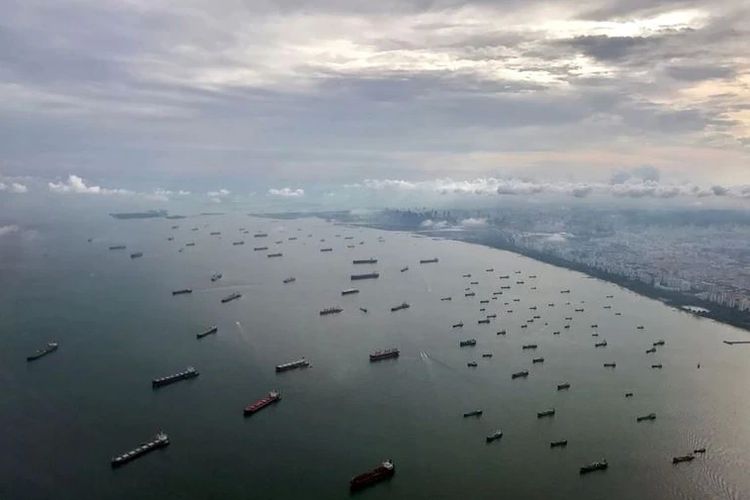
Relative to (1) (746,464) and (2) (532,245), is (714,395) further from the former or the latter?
(2) (532,245)

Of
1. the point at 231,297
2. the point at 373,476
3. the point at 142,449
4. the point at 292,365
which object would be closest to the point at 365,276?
the point at 231,297

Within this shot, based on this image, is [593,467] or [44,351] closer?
[593,467]

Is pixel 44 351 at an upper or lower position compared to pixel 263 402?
lower

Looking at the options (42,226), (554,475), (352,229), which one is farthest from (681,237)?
(42,226)

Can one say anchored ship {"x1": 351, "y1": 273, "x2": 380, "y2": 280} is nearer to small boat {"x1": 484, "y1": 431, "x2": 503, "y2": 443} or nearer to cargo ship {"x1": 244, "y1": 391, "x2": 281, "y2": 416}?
cargo ship {"x1": 244, "y1": 391, "x2": 281, "y2": 416}

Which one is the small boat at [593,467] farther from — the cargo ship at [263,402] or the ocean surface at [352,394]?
the cargo ship at [263,402]

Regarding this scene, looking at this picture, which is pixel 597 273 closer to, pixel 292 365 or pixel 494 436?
pixel 292 365
